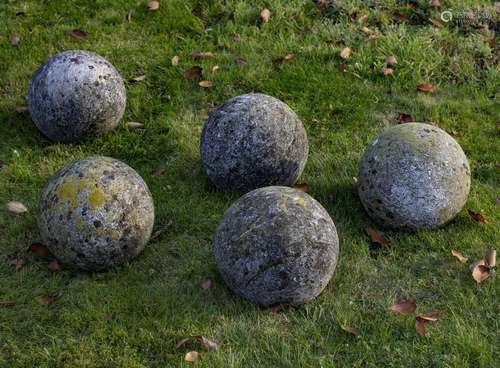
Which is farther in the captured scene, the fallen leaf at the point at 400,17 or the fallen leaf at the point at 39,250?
the fallen leaf at the point at 400,17

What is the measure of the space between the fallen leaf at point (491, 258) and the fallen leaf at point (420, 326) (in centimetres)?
90

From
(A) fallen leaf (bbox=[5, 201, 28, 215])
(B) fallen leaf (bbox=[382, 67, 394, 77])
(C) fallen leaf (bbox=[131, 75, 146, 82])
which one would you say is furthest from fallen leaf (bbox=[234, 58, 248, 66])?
(A) fallen leaf (bbox=[5, 201, 28, 215])

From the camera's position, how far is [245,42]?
27.0 feet

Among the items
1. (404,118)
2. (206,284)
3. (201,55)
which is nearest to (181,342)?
(206,284)

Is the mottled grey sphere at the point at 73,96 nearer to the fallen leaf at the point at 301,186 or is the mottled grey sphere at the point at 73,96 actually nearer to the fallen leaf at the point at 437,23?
the fallen leaf at the point at 301,186

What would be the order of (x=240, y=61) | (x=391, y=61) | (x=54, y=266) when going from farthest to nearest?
(x=240, y=61)
(x=391, y=61)
(x=54, y=266)

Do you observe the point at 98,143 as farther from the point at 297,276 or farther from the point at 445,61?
the point at 445,61

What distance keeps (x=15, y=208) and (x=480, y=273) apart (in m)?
4.16

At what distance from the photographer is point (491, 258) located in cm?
507

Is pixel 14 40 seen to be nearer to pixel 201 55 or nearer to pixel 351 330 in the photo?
pixel 201 55

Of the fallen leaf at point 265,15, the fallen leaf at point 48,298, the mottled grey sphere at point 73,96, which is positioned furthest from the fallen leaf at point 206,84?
the fallen leaf at point 48,298

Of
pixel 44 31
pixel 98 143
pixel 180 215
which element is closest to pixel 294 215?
pixel 180 215

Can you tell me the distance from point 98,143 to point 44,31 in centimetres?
256

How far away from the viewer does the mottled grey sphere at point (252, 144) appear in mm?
5637
